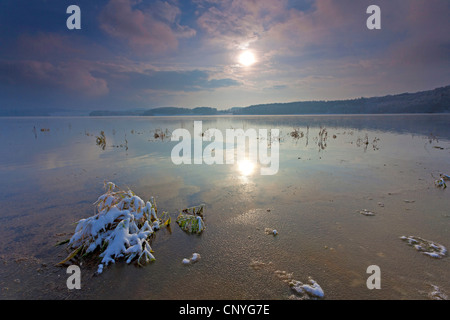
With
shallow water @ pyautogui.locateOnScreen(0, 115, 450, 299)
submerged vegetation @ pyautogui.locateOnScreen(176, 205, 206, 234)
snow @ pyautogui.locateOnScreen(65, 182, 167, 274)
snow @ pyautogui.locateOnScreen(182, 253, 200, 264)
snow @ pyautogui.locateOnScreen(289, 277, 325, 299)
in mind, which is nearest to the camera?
snow @ pyautogui.locateOnScreen(289, 277, 325, 299)

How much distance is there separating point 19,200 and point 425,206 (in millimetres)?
14294

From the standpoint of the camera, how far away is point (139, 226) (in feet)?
19.6

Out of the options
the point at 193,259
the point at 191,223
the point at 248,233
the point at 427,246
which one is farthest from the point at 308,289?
the point at 427,246

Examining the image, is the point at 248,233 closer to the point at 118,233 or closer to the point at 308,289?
the point at 308,289

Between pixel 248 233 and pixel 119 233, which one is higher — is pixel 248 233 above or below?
below

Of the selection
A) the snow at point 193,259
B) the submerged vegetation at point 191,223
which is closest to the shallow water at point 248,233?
the snow at point 193,259

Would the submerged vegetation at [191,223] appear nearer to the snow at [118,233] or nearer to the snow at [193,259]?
the snow at [118,233]

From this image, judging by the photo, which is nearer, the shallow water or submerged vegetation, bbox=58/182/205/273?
the shallow water

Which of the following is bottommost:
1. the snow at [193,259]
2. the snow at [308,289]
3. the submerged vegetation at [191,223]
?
the snow at [308,289]

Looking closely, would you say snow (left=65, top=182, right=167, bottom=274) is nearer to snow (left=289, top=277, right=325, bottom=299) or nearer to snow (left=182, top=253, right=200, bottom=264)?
snow (left=182, top=253, right=200, bottom=264)

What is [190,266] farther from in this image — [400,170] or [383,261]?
[400,170]

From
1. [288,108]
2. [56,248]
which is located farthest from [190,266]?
[288,108]

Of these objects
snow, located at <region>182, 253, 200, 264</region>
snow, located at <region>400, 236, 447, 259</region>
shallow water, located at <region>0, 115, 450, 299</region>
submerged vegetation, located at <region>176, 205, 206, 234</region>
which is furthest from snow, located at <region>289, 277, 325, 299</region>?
snow, located at <region>400, 236, 447, 259</region>
